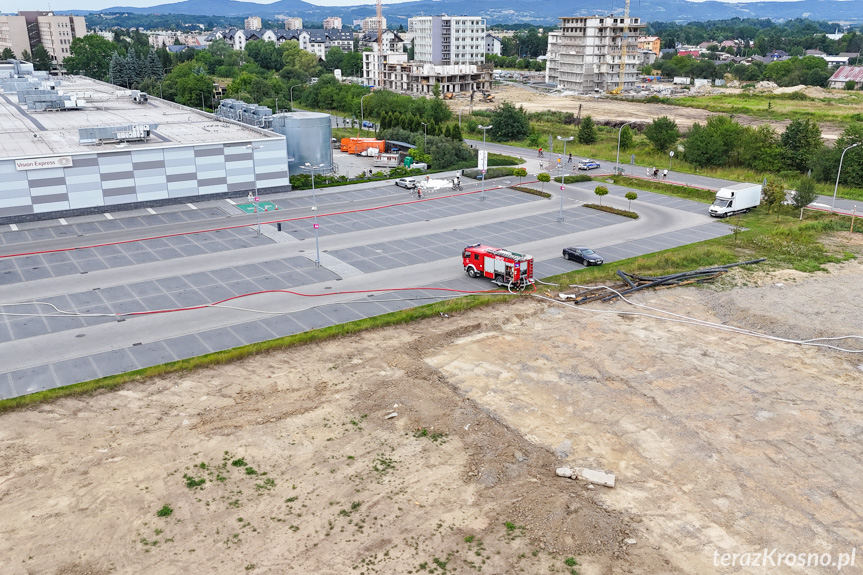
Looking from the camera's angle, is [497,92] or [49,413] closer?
[49,413]

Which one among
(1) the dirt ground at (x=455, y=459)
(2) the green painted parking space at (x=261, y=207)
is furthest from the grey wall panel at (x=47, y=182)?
(1) the dirt ground at (x=455, y=459)

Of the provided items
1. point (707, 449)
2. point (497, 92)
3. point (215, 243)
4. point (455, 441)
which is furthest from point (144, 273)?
point (497, 92)

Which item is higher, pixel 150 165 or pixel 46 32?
pixel 46 32

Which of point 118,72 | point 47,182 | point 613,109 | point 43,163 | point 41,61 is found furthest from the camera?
point 41,61

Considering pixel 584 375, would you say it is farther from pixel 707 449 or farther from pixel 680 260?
pixel 680 260

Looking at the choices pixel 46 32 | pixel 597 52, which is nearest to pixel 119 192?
pixel 597 52

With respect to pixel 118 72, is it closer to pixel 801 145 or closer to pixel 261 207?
pixel 261 207

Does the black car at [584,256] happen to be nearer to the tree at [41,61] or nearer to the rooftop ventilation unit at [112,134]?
the rooftop ventilation unit at [112,134]
